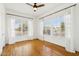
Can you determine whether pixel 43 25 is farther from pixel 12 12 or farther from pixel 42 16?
pixel 12 12

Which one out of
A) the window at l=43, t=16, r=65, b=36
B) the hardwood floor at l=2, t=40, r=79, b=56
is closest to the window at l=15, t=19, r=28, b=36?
the hardwood floor at l=2, t=40, r=79, b=56

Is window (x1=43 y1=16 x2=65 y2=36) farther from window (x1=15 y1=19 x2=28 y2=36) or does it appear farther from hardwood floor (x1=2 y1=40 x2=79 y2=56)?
window (x1=15 y1=19 x2=28 y2=36)

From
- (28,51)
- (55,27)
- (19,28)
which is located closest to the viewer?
(28,51)

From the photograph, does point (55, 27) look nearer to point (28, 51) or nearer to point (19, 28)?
point (19, 28)

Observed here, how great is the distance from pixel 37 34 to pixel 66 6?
2292 mm

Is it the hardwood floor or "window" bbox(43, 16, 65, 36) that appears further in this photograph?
"window" bbox(43, 16, 65, 36)

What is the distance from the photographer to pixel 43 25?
4238mm

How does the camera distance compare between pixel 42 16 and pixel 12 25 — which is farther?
pixel 42 16

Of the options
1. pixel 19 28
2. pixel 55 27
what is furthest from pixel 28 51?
pixel 55 27

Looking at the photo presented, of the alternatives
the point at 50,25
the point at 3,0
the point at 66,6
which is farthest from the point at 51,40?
the point at 3,0

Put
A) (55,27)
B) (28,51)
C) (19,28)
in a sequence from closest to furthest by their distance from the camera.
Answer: (28,51) → (19,28) → (55,27)

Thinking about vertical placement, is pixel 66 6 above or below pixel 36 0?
above

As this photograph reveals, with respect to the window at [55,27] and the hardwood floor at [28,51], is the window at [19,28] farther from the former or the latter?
the window at [55,27]

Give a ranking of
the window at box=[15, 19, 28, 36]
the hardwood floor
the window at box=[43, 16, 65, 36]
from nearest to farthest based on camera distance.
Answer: the hardwood floor < the window at box=[15, 19, 28, 36] < the window at box=[43, 16, 65, 36]
